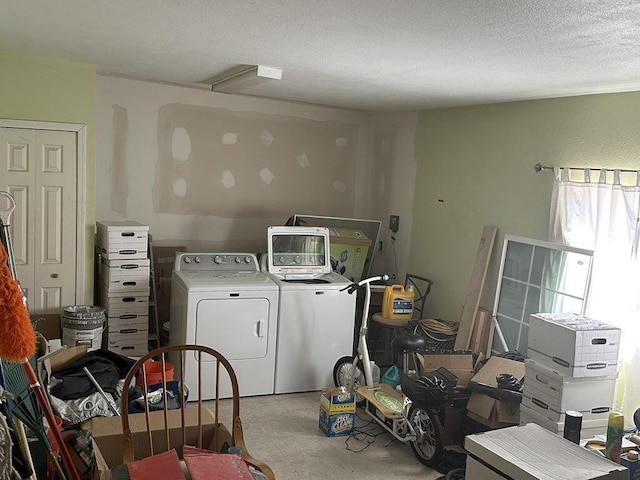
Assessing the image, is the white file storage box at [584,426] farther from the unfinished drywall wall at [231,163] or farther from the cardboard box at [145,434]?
the unfinished drywall wall at [231,163]

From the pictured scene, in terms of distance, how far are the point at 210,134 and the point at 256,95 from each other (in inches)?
21.4

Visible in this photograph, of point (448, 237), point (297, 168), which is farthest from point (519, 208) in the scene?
point (297, 168)

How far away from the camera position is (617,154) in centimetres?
362

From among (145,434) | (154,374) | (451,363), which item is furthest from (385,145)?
(145,434)

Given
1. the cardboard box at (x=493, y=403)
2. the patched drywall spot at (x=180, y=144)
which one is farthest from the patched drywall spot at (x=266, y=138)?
the cardboard box at (x=493, y=403)

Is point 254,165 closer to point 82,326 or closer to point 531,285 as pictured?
point 82,326

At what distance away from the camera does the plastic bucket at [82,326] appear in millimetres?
4352

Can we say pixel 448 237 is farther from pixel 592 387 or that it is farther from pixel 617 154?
pixel 592 387

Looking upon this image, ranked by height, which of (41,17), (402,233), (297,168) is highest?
(41,17)

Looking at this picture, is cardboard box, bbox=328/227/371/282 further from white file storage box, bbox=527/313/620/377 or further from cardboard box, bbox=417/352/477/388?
white file storage box, bbox=527/313/620/377

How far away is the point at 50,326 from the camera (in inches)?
177

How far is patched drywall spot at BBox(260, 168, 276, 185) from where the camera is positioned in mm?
5809

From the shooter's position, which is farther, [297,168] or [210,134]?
[297,168]

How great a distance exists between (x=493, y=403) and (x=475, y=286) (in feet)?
3.79
